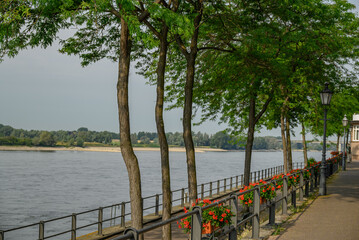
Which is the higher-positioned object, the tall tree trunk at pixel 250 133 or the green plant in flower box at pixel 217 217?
the tall tree trunk at pixel 250 133

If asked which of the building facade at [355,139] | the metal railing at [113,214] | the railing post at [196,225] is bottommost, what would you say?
the metal railing at [113,214]

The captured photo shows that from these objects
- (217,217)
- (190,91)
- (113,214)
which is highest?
(190,91)

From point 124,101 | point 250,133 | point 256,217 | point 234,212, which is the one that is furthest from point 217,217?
point 250,133

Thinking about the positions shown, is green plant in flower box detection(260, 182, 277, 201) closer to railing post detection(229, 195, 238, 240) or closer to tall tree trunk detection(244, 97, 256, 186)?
railing post detection(229, 195, 238, 240)

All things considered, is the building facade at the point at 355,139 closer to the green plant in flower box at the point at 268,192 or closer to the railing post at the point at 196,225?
the green plant in flower box at the point at 268,192

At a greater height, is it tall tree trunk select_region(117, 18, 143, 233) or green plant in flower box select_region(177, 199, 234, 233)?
tall tree trunk select_region(117, 18, 143, 233)

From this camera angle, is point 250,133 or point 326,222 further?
point 250,133

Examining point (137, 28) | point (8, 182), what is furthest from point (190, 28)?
point (8, 182)

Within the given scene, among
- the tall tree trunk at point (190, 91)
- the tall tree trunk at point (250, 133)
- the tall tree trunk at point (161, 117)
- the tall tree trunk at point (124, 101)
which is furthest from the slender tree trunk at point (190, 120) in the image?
the tall tree trunk at point (250, 133)

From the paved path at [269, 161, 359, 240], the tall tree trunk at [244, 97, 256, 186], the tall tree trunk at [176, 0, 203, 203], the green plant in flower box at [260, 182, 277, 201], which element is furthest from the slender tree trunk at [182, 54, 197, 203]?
the tall tree trunk at [244, 97, 256, 186]

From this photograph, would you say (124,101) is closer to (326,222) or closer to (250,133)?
(326,222)

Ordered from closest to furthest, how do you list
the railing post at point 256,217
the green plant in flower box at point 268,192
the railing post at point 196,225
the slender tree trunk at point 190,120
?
the railing post at point 196,225 → the railing post at point 256,217 → the green plant in flower box at point 268,192 → the slender tree trunk at point 190,120

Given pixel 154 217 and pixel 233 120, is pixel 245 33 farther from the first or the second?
pixel 233 120

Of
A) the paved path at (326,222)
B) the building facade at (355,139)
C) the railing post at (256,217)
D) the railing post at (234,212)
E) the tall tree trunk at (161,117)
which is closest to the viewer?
the railing post at (234,212)
